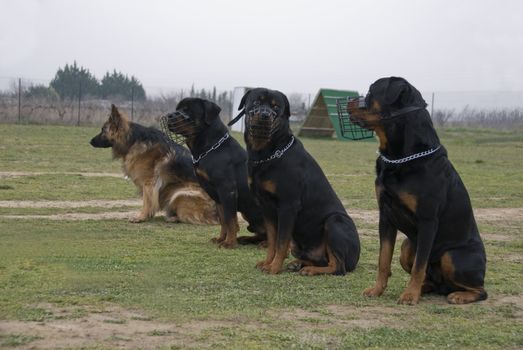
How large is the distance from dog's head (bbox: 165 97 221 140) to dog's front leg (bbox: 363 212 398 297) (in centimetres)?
336

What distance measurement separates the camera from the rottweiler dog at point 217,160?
338 inches

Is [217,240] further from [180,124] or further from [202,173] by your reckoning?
[180,124]

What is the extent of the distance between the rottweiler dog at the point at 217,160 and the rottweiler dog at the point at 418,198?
2.79 m

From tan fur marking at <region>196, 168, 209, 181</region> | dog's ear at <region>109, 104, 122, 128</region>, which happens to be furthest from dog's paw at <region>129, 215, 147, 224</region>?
tan fur marking at <region>196, 168, 209, 181</region>

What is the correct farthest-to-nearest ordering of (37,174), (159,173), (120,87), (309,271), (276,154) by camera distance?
(120,87), (37,174), (159,173), (276,154), (309,271)

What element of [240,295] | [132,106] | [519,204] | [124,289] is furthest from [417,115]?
[132,106]

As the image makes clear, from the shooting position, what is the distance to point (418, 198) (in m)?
5.78

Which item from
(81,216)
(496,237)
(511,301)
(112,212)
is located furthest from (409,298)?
(112,212)

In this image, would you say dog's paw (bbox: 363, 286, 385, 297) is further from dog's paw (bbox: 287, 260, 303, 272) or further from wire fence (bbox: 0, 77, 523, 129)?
wire fence (bbox: 0, 77, 523, 129)

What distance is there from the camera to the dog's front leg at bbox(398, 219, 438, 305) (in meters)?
5.82

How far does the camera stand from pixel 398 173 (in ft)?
19.2

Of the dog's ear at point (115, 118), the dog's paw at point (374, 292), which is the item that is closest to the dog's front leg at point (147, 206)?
the dog's ear at point (115, 118)

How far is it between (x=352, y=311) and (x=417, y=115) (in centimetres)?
173

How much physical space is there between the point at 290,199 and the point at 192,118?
7.37 feet
